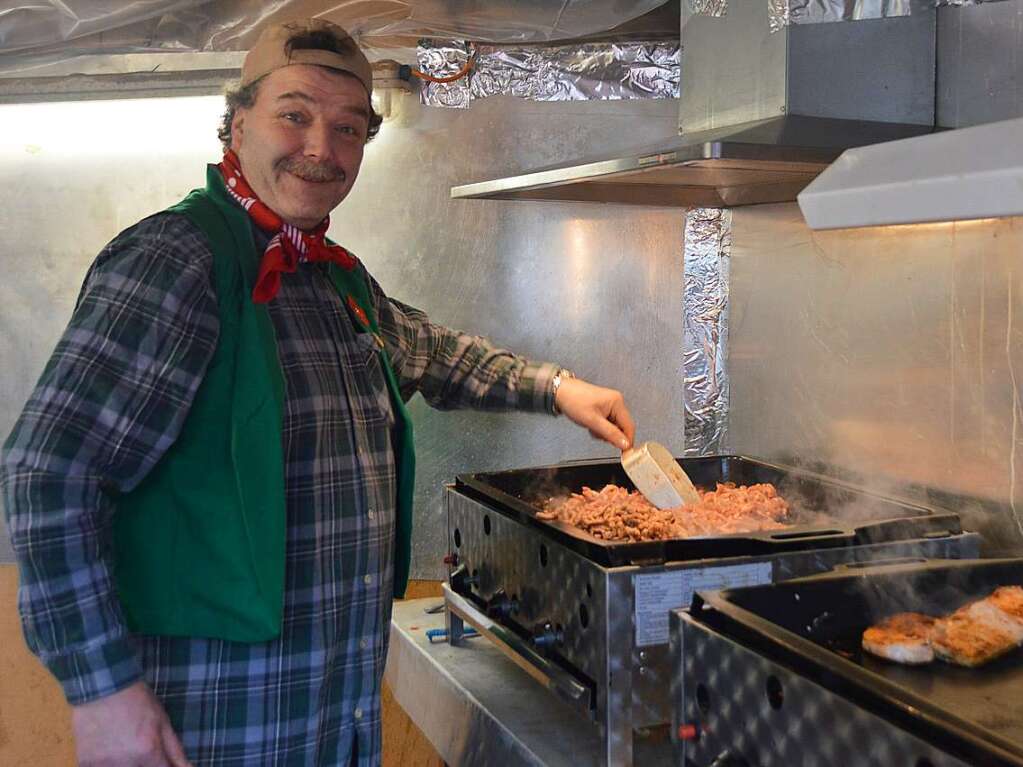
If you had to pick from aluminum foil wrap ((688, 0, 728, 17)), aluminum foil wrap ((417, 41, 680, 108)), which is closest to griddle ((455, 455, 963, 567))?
aluminum foil wrap ((688, 0, 728, 17))

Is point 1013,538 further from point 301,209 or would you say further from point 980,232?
point 301,209

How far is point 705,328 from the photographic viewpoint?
2.71 m

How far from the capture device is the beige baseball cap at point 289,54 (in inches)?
67.7

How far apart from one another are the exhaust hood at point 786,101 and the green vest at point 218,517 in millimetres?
Result: 722

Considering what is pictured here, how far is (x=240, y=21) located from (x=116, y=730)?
1.59 m

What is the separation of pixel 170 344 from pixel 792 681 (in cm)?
89

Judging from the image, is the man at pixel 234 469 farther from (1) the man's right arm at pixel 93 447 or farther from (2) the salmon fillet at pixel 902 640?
(2) the salmon fillet at pixel 902 640

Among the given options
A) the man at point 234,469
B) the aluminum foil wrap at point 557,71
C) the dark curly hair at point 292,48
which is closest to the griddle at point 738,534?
the man at point 234,469

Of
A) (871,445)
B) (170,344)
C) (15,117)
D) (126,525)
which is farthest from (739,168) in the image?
(15,117)

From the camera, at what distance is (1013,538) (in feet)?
5.72

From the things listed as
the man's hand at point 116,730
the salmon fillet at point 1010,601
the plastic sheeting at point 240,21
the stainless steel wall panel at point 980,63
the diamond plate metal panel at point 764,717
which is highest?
the plastic sheeting at point 240,21

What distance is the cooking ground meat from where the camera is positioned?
67.8 inches

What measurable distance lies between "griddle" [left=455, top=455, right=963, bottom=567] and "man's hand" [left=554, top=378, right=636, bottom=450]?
14 cm

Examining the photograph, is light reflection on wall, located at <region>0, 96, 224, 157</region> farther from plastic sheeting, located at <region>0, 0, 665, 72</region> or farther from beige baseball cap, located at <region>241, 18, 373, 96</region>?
beige baseball cap, located at <region>241, 18, 373, 96</region>
